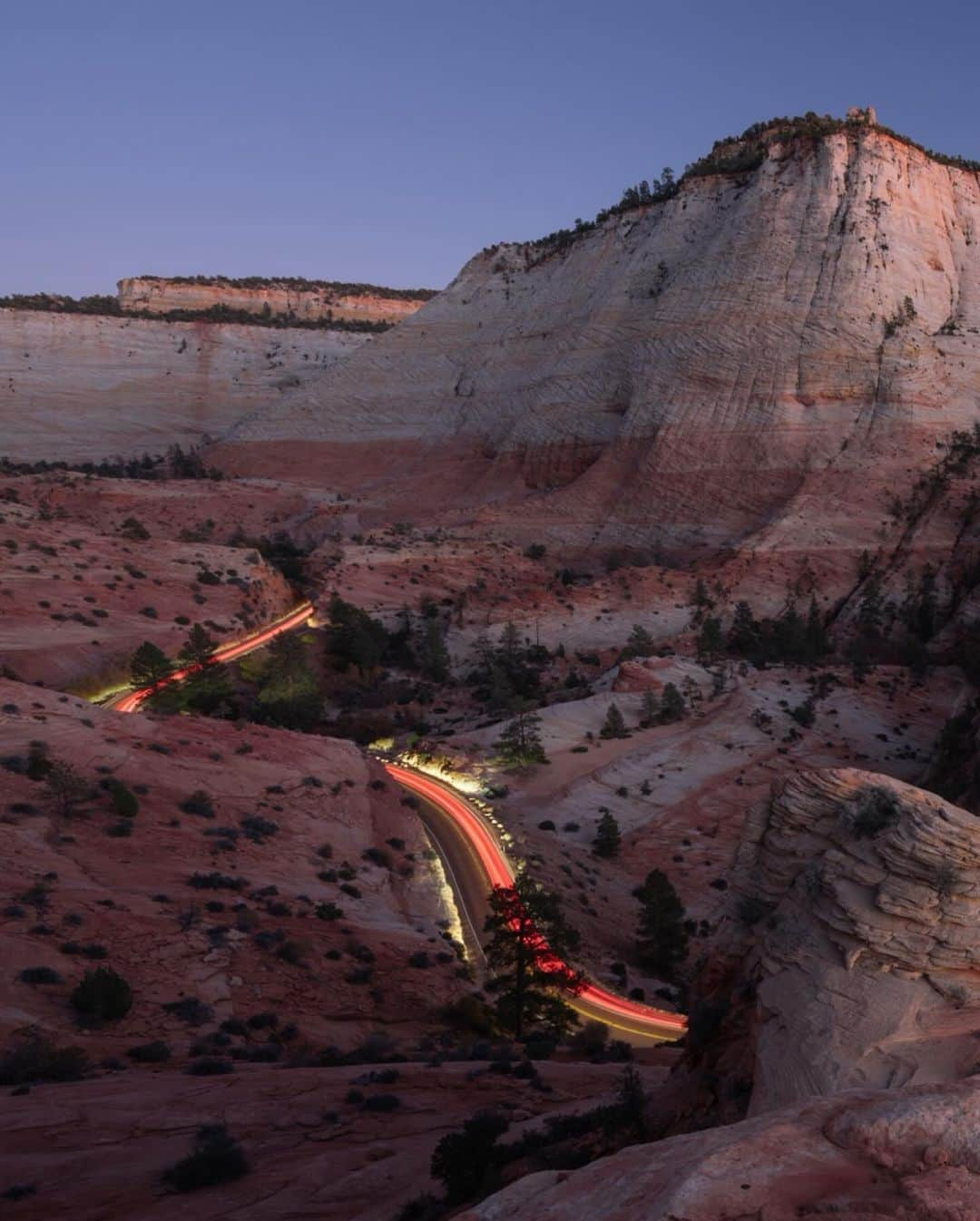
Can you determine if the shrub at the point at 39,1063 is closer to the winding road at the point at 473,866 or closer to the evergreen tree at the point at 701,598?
the winding road at the point at 473,866

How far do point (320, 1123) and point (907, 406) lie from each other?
1657 inches

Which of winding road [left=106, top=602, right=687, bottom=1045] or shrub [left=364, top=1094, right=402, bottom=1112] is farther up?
shrub [left=364, top=1094, right=402, bottom=1112]

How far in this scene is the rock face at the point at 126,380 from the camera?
72250 millimetres

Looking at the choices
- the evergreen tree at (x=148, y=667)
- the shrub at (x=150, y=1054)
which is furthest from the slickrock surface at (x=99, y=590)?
the shrub at (x=150, y=1054)

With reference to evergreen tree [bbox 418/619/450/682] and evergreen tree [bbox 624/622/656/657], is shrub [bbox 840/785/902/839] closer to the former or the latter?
evergreen tree [bbox 624/622/656/657]

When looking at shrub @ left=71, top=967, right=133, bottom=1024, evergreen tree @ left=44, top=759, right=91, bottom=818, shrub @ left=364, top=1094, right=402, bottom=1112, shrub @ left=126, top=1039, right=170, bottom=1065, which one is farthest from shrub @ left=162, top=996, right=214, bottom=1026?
evergreen tree @ left=44, top=759, right=91, bottom=818

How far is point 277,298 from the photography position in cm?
10700

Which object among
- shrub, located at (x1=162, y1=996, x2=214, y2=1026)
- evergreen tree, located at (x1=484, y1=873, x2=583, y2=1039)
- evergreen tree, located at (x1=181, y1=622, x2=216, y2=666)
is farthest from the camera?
evergreen tree, located at (x1=181, y1=622, x2=216, y2=666)

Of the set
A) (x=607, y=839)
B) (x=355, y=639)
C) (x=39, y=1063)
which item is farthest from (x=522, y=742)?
(x=39, y=1063)

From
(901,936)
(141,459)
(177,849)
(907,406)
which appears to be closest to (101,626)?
(177,849)

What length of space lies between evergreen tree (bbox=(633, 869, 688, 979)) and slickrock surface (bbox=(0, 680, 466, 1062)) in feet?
13.1

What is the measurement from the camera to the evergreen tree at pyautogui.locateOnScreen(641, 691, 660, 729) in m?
28.9

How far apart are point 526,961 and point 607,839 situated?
28.6ft

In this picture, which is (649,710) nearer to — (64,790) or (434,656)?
(434,656)
